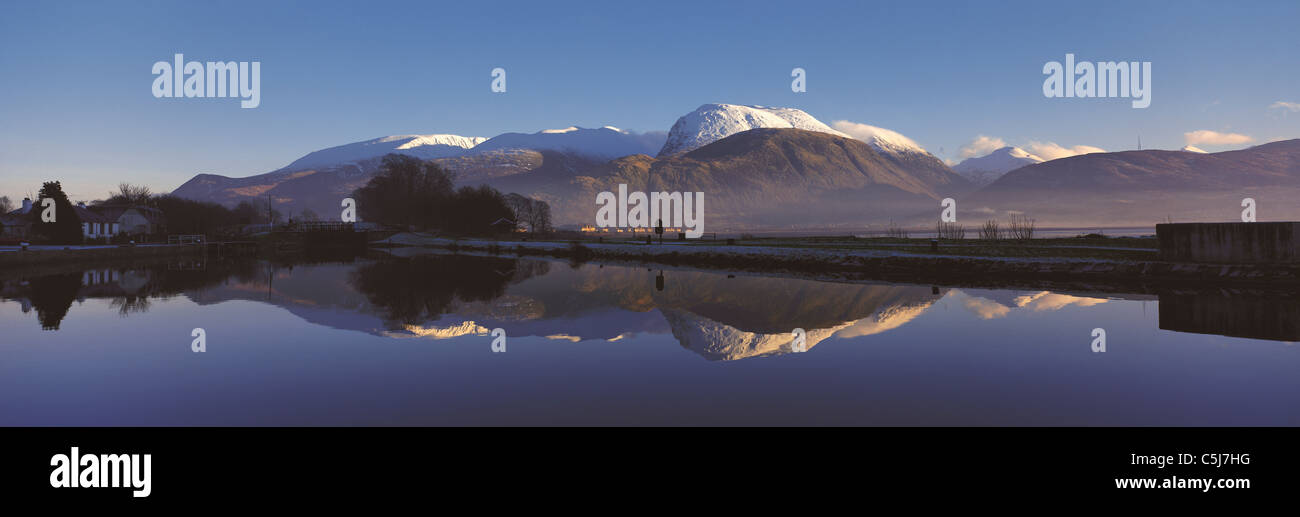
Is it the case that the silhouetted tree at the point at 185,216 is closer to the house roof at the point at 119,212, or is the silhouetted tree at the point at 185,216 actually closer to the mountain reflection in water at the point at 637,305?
the house roof at the point at 119,212

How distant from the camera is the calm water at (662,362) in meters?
8.62

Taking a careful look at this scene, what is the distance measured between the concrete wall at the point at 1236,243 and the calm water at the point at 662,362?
668cm

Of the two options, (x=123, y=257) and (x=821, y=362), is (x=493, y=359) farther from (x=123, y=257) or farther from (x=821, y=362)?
(x=123, y=257)

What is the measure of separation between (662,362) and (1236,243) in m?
31.0


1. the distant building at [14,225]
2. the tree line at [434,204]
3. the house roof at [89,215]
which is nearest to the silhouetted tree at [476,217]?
the tree line at [434,204]

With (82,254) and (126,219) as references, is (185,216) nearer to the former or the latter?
(126,219)

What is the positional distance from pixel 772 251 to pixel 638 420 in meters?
42.7

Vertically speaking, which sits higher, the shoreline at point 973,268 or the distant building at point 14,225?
the distant building at point 14,225

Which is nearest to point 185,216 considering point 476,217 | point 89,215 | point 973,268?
point 89,215

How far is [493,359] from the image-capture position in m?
12.6

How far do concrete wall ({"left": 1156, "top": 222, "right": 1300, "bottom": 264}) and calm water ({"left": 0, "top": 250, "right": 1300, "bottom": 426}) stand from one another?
6682 mm

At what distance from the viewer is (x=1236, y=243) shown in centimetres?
2783

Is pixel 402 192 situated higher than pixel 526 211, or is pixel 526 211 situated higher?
pixel 402 192
